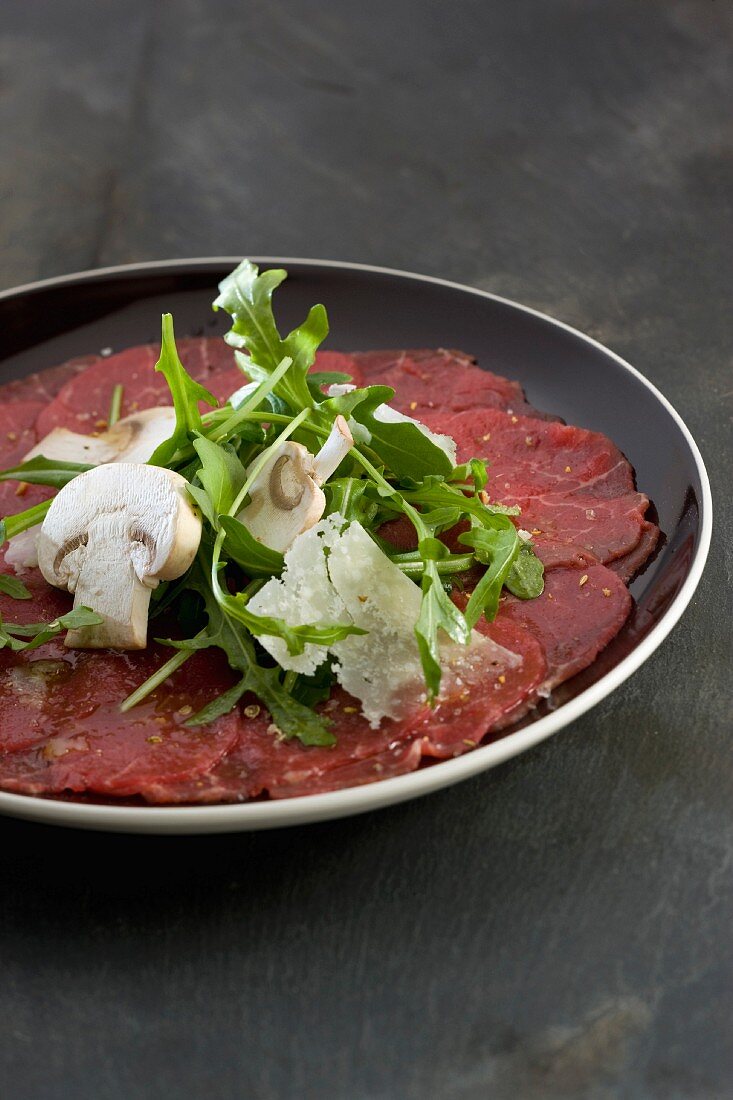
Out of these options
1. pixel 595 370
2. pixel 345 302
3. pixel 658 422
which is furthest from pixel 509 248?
pixel 658 422

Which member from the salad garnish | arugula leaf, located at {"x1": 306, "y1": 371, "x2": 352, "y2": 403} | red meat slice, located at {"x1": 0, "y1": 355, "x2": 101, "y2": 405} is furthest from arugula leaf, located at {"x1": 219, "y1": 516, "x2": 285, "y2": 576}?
red meat slice, located at {"x1": 0, "y1": 355, "x2": 101, "y2": 405}

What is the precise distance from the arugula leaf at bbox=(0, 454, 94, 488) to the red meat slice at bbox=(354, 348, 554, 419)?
106 cm

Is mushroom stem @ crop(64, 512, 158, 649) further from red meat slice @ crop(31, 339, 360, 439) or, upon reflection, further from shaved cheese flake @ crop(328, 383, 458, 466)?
red meat slice @ crop(31, 339, 360, 439)

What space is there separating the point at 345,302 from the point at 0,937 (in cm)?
255

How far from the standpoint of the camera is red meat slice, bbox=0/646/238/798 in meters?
2.44

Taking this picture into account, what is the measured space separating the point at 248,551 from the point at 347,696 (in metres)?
0.41

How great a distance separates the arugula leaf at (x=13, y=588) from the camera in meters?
2.94

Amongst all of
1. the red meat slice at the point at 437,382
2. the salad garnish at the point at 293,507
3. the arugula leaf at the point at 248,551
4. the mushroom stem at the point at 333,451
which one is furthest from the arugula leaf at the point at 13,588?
the red meat slice at the point at 437,382

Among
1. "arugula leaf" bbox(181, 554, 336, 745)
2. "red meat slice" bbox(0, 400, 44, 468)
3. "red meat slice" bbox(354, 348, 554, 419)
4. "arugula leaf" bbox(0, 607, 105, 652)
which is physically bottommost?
"red meat slice" bbox(0, 400, 44, 468)

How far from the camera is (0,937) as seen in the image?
238 centimetres

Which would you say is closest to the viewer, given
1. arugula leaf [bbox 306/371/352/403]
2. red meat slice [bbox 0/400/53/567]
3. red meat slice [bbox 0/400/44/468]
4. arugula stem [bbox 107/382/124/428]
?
arugula leaf [bbox 306/371/352/403]

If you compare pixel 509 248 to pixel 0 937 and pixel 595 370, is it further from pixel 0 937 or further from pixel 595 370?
pixel 0 937

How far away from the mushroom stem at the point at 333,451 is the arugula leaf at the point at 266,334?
0.20 m

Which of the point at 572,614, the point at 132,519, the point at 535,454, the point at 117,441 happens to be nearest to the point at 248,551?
the point at 132,519
